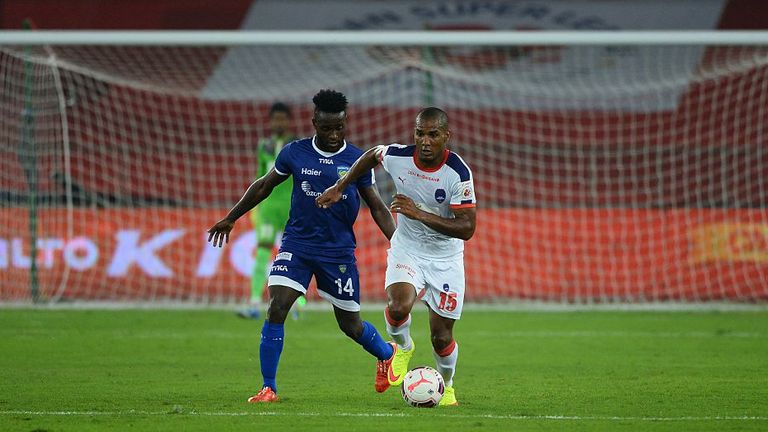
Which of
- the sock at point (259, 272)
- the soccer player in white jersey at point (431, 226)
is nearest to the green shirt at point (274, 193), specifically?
the sock at point (259, 272)

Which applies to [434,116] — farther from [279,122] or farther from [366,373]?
[279,122]

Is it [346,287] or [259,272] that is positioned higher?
[259,272]

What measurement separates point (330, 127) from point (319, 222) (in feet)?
2.13

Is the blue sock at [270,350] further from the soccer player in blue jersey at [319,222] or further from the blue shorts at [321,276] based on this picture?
the blue shorts at [321,276]

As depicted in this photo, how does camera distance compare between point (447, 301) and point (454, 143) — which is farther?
point (454, 143)

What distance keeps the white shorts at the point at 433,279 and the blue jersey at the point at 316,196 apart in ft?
1.40

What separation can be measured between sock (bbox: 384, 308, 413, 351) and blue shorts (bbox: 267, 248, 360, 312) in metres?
0.26

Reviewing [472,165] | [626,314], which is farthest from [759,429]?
[472,165]

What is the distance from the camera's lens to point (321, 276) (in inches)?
303

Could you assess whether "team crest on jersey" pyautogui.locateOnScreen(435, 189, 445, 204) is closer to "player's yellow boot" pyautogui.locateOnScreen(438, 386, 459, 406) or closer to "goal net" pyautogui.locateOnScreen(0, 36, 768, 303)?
"player's yellow boot" pyautogui.locateOnScreen(438, 386, 459, 406)

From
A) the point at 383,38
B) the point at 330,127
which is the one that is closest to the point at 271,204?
the point at 383,38

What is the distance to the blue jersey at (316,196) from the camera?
761cm

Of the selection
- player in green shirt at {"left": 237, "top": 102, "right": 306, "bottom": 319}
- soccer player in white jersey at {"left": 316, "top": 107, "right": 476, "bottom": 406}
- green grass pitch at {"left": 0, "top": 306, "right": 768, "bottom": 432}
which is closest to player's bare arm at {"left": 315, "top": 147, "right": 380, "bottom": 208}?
soccer player in white jersey at {"left": 316, "top": 107, "right": 476, "bottom": 406}

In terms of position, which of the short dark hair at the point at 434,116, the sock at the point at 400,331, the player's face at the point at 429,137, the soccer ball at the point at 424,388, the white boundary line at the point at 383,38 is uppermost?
the white boundary line at the point at 383,38
